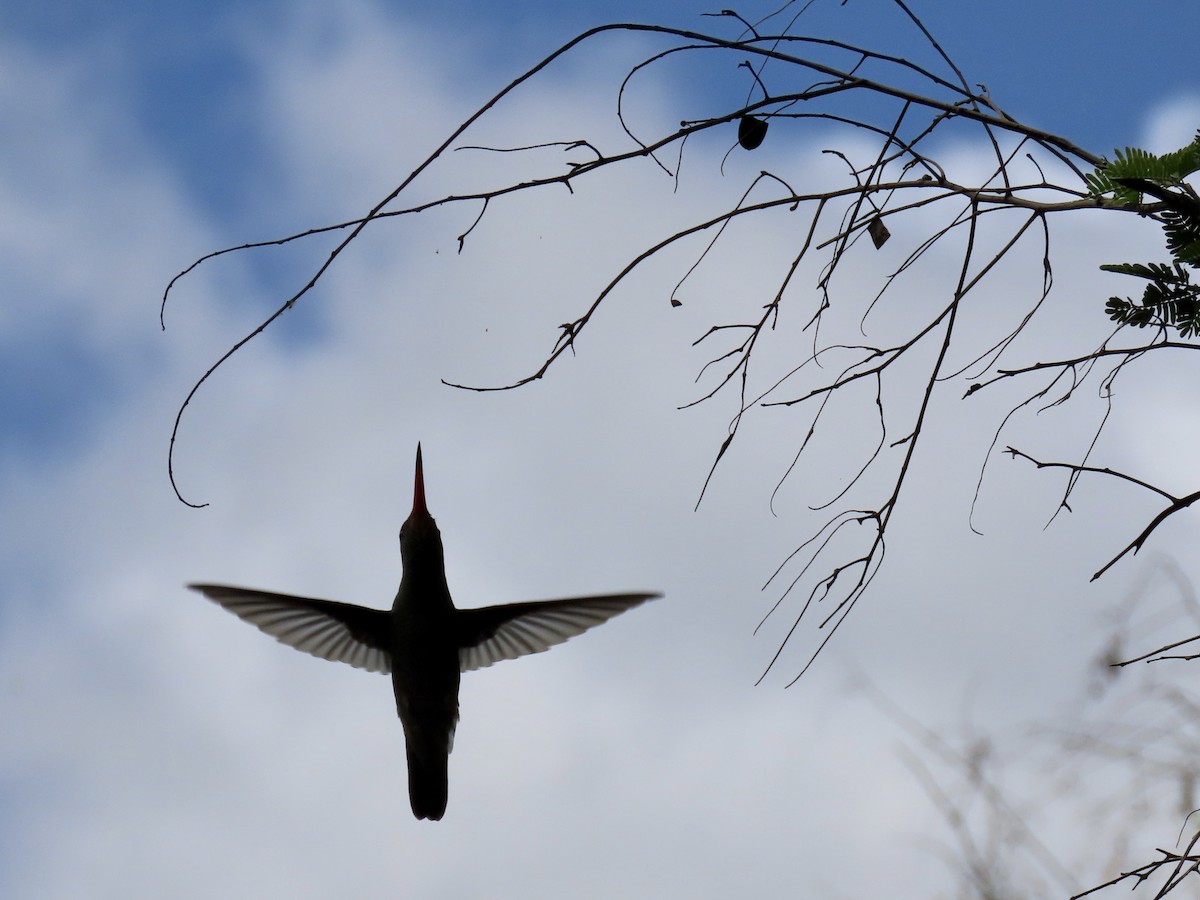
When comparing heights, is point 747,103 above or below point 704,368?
above

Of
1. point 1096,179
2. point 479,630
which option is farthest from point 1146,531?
point 479,630

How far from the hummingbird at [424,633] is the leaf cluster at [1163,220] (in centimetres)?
234

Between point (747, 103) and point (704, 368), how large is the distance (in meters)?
0.58

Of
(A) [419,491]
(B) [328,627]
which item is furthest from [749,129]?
(B) [328,627]

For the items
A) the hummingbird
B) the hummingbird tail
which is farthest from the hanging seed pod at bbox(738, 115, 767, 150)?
the hummingbird tail

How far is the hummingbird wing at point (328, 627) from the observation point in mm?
4664

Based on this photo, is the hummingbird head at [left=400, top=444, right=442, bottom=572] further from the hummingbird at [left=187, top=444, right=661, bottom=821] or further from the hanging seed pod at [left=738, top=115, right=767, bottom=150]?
the hanging seed pod at [left=738, top=115, right=767, bottom=150]

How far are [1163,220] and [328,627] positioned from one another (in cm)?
344

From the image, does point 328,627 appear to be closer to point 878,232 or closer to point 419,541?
point 419,541

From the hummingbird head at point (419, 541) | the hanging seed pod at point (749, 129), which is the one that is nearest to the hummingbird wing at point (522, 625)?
the hummingbird head at point (419, 541)

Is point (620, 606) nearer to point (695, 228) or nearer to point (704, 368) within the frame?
point (704, 368)

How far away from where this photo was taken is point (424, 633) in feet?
15.4

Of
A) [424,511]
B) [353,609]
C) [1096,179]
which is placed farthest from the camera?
[353,609]

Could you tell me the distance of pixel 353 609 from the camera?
4.71m
